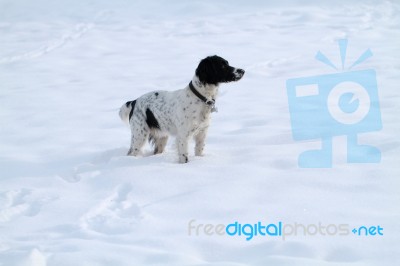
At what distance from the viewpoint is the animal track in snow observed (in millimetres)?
3815

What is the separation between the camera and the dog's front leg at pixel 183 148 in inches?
221

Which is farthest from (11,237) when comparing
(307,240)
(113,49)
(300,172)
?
(113,49)

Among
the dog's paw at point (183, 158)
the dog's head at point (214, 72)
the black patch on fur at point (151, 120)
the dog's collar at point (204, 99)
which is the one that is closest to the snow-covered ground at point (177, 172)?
the dog's paw at point (183, 158)

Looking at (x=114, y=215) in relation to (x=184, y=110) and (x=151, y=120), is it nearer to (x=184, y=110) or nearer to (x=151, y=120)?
Result: (x=184, y=110)

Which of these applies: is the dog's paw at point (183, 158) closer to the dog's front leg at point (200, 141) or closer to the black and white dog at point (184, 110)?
the black and white dog at point (184, 110)

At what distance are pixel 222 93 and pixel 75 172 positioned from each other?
5139mm

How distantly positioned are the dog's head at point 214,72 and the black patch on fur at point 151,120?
96 cm

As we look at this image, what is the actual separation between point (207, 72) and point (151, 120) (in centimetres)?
115

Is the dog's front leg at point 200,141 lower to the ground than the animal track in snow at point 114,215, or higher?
higher

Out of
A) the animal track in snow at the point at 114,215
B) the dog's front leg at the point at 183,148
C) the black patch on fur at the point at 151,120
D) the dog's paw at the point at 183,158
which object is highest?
the black patch on fur at the point at 151,120

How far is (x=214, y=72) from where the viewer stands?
538 centimetres

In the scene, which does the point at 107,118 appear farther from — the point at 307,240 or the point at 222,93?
the point at 307,240

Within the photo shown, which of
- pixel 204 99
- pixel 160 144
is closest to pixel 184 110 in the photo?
pixel 204 99

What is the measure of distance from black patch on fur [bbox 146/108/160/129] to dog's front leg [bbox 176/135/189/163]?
52 cm
